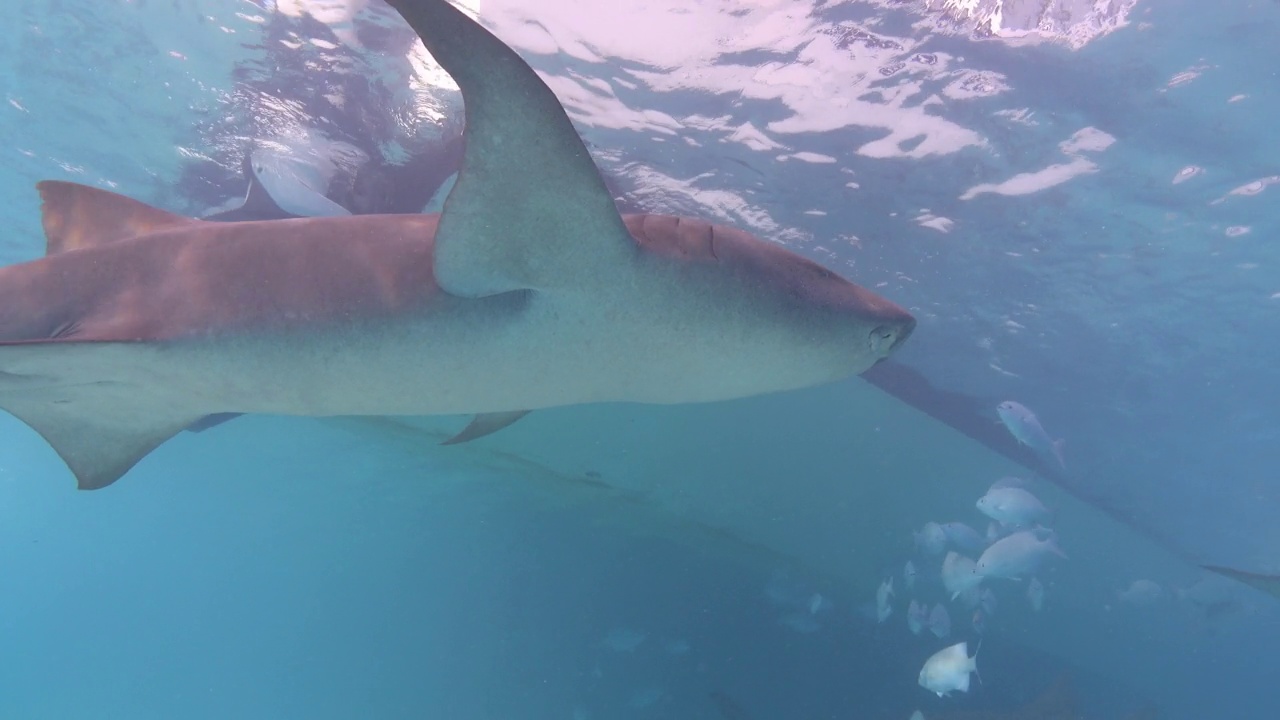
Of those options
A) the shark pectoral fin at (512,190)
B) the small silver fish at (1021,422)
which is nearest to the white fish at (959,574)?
the small silver fish at (1021,422)

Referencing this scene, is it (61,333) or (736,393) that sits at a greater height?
(736,393)

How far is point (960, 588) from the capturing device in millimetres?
13836

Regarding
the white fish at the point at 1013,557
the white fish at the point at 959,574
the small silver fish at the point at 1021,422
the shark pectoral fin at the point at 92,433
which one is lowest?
the white fish at the point at 959,574

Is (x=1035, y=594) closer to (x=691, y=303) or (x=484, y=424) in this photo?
(x=484, y=424)

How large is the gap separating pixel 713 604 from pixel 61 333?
34.2 m

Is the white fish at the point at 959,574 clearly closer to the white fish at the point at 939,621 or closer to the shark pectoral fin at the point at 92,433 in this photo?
the white fish at the point at 939,621

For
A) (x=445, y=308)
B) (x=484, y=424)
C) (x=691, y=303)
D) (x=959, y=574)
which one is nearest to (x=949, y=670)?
(x=959, y=574)

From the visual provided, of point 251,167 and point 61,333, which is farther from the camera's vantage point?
point 251,167

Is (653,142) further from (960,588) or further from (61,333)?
(960,588)

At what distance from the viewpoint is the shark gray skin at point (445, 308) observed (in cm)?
218

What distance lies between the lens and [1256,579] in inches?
429

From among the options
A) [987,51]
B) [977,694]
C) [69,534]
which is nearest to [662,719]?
[977,694]

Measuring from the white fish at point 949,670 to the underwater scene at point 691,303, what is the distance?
0.09 meters

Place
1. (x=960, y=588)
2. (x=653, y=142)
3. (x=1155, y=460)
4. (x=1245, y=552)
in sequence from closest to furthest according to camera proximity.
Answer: (x=653, y=142) < (x=960, y=588) < (x=1155, y=460) < (x=1245, y=552)
